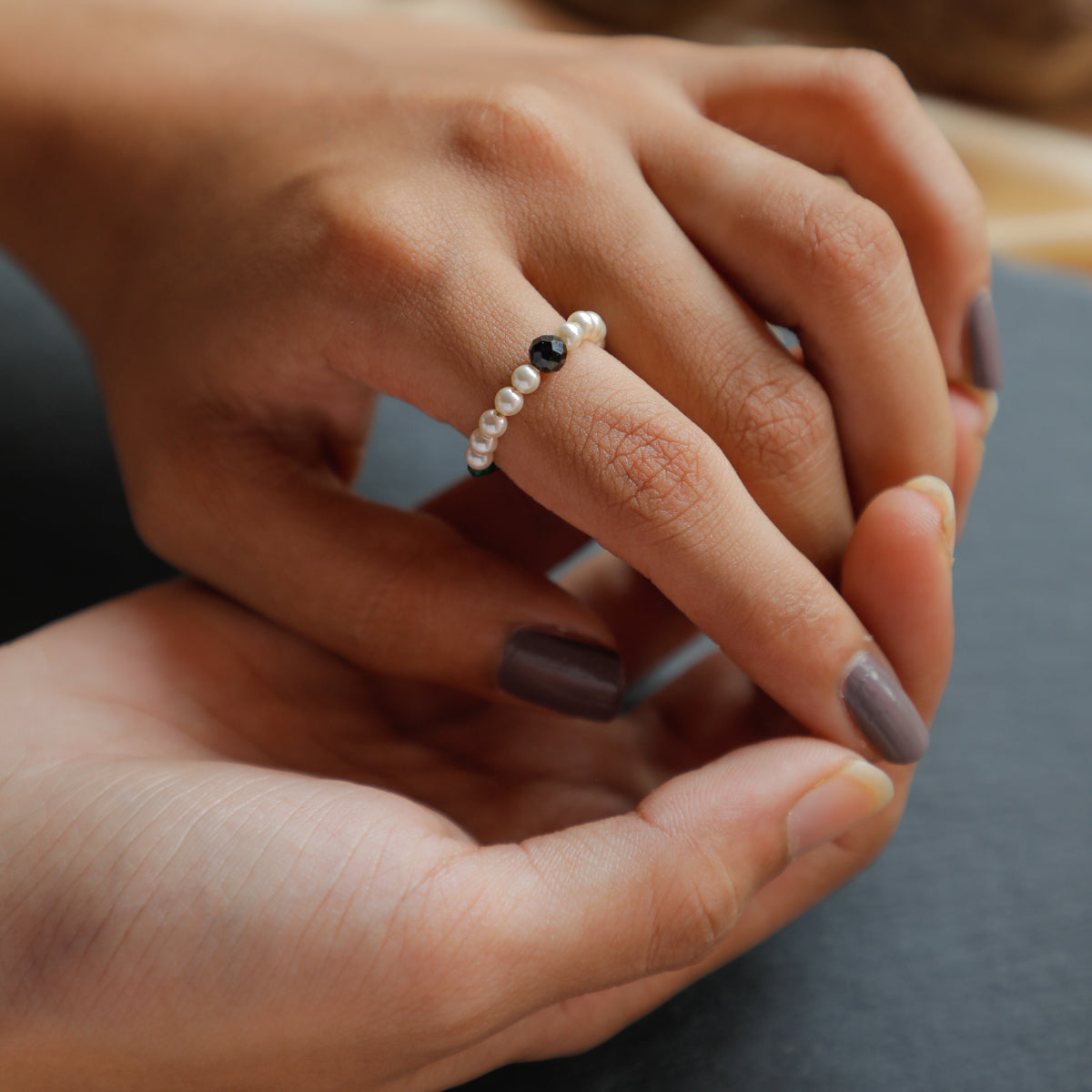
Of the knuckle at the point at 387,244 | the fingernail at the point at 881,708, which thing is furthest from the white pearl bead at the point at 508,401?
the fingernail at the point at 881,708

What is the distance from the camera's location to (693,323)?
0.77m

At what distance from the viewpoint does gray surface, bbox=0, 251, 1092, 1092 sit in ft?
2.67

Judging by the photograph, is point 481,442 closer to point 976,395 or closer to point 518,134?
point 518,134

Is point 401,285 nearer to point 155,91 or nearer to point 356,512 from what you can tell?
point 356,512

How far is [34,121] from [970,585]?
3.93ft

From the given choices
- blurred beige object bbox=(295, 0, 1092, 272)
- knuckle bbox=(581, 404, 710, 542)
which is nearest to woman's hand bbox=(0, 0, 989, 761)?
knuckle bbox=(581, 404, 710, 542)

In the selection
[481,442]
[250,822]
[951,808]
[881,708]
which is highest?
[481,442]

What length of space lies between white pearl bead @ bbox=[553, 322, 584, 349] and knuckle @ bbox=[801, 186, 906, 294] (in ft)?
0.72

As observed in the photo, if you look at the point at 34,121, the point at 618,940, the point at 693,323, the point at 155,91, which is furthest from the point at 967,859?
the point at 34,121

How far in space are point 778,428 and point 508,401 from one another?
0.75ft

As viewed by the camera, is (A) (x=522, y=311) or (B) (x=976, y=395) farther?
(B) (x=976, y=395)

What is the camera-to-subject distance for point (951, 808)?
39.3 inches

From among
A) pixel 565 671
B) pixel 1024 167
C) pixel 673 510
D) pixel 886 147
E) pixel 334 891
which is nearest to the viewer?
pixel 334 891

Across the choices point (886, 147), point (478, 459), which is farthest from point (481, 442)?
point (886, 147)
